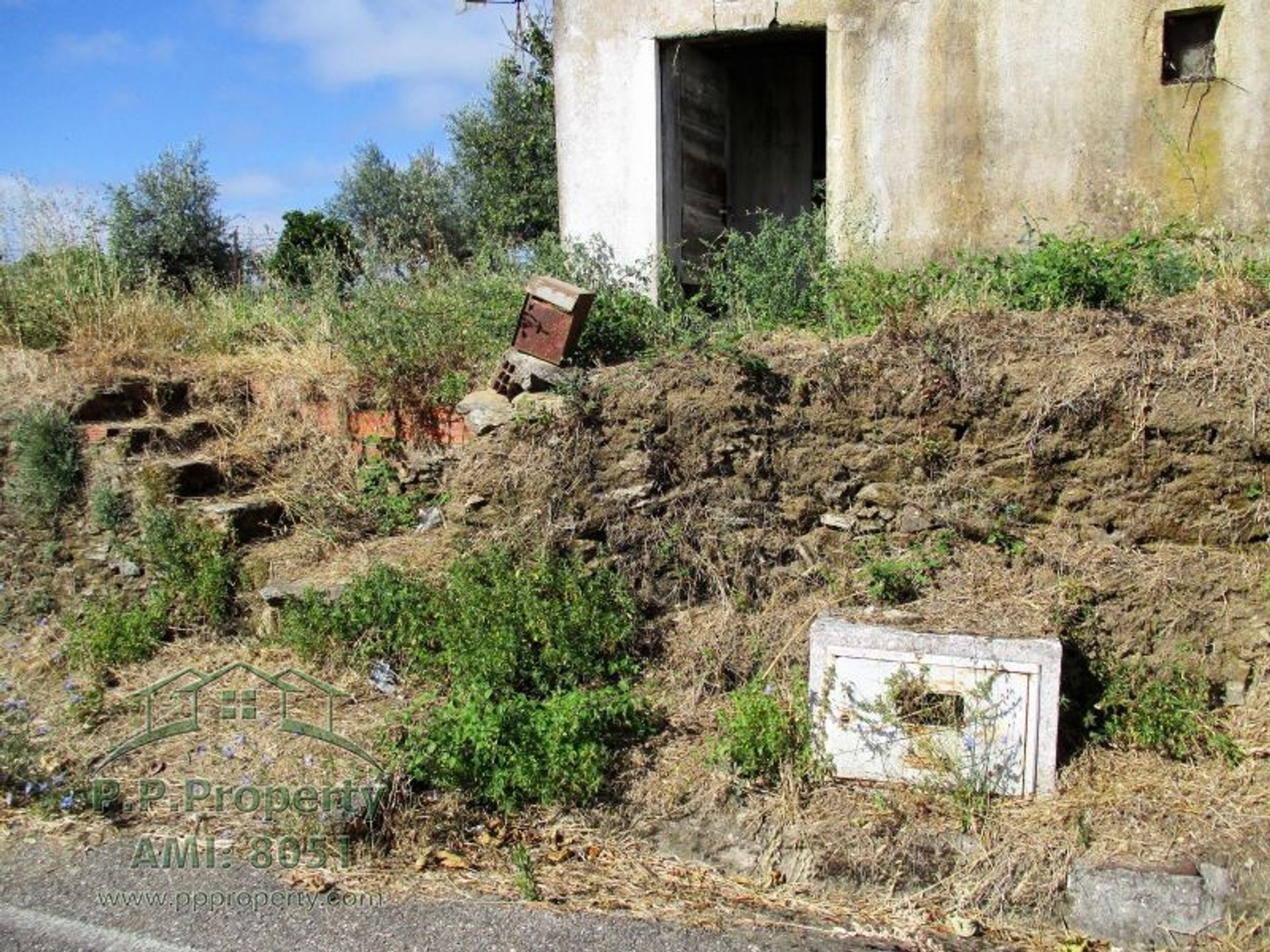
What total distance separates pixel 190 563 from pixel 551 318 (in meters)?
2.60

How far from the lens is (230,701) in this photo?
5215 mm

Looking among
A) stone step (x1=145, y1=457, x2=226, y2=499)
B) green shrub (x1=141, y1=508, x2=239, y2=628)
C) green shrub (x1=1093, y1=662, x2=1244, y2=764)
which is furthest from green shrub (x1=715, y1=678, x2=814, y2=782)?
stone step (x1=145, y1=457, x2=226, y2=499)

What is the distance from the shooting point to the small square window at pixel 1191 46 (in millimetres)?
7156

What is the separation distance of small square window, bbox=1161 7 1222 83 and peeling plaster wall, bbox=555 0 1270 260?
8 cm

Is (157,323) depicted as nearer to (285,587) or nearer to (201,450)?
(201,450)

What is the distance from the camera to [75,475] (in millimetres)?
6598

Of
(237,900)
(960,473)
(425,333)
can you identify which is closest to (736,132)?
(425,333)

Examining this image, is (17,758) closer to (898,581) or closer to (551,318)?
(551,318)

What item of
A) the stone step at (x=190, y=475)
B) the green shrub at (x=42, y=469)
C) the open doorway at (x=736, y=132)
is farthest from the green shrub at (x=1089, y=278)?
the green shrub at (x=42, y=469)

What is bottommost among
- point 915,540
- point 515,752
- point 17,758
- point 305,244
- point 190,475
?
point 17,758

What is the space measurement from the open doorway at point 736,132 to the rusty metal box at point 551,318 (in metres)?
2.06

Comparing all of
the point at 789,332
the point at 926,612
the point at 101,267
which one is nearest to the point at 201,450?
the point at 101,267

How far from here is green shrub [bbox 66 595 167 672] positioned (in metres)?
5.70

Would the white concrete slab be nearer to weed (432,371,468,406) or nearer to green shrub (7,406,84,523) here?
weed (432,371,468,406)
